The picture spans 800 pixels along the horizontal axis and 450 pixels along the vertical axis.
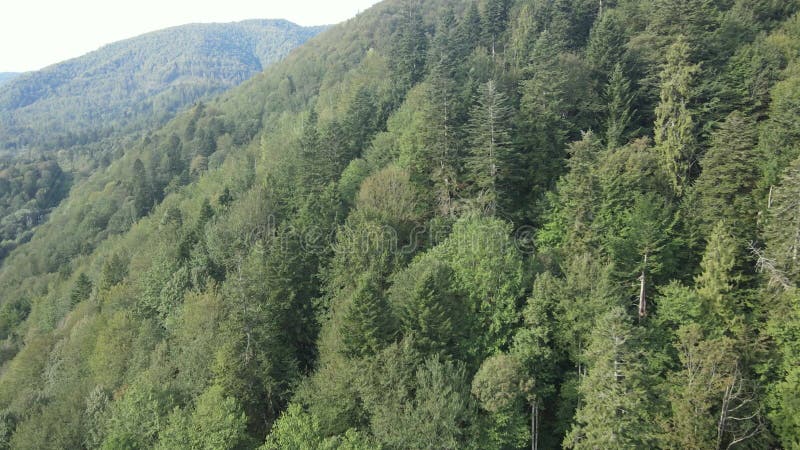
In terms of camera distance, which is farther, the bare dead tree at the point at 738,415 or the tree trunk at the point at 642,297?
the tree trunk at the point at 642,297

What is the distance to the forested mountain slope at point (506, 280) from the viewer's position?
26859 millimetres

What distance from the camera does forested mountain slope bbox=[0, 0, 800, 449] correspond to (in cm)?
2686

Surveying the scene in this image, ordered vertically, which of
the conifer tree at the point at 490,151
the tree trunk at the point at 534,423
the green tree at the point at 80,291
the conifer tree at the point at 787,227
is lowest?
the green tree at the point at 80,291

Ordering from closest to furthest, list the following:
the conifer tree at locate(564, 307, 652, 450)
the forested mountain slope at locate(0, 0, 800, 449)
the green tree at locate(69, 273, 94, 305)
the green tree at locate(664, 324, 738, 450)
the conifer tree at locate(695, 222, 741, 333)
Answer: the conifer tree at locate(564, 307, 652, 450), the green tree at locate(664, 324, 738, 450), the forested mountain slope at locate(0, 0, 800, 449), the conifer tree at locate(695, 222, 741, 333), the green tree at locate(69, 273, 94, 305)

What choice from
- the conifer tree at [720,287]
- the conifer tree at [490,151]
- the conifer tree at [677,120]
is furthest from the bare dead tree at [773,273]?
the conifer tree at [490,151]

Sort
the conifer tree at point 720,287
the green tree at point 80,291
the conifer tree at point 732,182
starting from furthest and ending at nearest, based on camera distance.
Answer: the green tree at point 80,291 → the conifer tree at point 732,182 → the conifer tree at point 720,287

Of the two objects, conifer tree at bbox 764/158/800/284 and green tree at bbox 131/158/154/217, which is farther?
A: green tree at bbox 131/158/154/217

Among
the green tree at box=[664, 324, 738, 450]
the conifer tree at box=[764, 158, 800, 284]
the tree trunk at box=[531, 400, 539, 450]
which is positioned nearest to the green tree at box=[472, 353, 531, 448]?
the tree trunk at box=[531, 400, 539, 450]

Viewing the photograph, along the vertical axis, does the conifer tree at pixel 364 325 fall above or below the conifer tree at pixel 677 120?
below

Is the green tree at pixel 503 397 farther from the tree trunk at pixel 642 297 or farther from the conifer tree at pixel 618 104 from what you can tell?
the conifer tree at pixel 618 104

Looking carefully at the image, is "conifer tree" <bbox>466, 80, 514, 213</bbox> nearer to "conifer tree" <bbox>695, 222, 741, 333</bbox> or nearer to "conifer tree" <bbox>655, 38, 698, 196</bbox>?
"conifer tree" <bbox>655, 38, 698, 196</bbox>

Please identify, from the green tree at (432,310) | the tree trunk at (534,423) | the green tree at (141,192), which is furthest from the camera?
the green tree at (141,192)

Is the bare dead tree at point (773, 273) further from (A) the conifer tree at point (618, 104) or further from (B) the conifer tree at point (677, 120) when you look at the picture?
(A) the conifer tree at point (618, 104)

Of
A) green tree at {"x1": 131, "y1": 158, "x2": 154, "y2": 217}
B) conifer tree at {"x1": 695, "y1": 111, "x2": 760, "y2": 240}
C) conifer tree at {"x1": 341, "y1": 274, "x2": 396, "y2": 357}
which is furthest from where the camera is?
green tree at {"x1": 131, "y1": 158, "x2": 154, "y2": 217}
